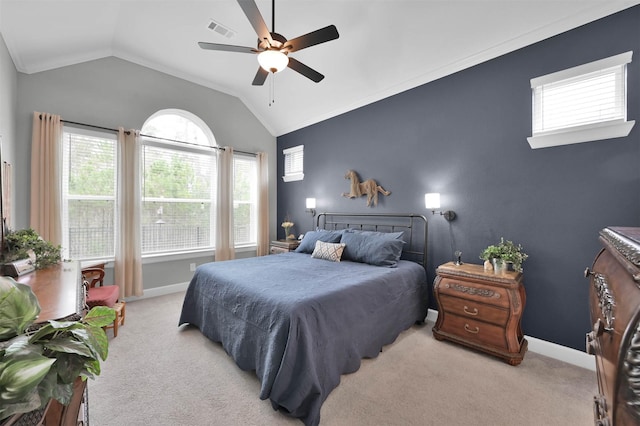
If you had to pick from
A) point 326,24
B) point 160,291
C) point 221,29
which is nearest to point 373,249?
point 326,24

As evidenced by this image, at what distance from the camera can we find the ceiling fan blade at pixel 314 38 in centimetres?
214

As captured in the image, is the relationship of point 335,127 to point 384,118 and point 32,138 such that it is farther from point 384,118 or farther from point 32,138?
point 32,138

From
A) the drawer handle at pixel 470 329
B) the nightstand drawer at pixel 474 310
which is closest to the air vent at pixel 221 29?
the nightstand drawer at pixel 474 310

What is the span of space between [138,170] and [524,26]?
4905 millimetres

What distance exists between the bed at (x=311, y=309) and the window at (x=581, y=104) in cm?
157

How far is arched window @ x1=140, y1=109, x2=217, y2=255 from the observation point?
Result: 4172 millimetres

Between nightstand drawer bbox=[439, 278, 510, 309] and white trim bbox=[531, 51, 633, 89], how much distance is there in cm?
199

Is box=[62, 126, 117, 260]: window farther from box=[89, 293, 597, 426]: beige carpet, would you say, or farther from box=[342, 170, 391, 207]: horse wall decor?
box=[342, 170, 391, 207]: horse wall decor

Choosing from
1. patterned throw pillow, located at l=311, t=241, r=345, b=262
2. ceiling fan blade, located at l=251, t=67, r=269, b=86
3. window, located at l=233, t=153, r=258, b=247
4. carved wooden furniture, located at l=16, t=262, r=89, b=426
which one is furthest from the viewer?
window, located at l=233, t=153, r=258, b=247

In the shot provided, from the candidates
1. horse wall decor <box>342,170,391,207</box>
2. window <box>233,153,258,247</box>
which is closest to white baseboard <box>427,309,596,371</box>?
horse wall decor <box>342,170,391,207</box>

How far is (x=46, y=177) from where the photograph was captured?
3250 millimetres

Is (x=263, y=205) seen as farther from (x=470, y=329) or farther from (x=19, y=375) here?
(x=19, y=375)

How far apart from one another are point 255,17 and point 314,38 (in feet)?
1.57

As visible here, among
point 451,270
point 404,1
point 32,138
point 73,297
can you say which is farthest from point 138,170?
point 451,270
